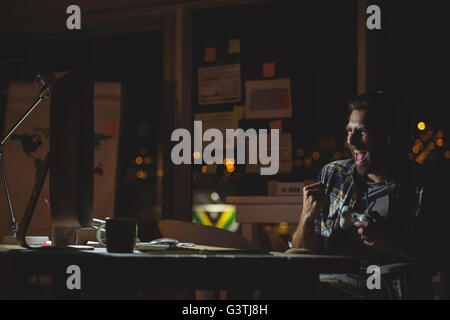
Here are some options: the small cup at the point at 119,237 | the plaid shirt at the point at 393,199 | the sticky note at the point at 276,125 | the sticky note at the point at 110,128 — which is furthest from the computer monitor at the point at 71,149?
the sticky note at the point at 110,128

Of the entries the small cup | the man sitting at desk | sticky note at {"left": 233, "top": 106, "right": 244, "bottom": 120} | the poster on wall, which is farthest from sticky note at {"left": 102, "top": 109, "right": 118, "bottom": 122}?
the small cup

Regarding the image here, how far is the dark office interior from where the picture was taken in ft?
9.02

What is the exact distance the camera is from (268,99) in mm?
3086

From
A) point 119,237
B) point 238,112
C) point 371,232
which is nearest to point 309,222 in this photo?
point 371,232

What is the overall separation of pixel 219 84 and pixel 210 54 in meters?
0.21

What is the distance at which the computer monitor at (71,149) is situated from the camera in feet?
3.91

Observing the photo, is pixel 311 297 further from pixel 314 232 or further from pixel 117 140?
pixel 117 140

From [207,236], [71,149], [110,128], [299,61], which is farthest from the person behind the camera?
[110,128]

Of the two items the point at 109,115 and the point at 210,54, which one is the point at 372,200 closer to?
the point at 210,54

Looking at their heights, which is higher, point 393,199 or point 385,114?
point 385,114

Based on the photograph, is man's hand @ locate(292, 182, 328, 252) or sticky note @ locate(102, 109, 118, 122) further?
sticky note @ locate(102, 109, 118, 122)

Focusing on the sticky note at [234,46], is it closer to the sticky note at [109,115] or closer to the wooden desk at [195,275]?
the sticky note at [109,115]

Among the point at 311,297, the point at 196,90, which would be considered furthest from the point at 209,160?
the point at 311,297

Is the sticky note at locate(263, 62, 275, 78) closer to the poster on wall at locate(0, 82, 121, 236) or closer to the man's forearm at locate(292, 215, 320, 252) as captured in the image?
the poster on wall at locate(0, 82, 121, 236)
